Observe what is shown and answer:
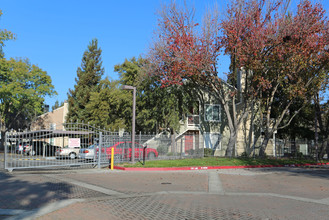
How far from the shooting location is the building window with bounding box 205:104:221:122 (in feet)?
100

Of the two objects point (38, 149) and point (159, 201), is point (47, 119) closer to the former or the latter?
point (38, 149)

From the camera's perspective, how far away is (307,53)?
21.7 meters

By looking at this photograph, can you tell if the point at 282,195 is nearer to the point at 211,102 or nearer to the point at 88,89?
the point at 211,102

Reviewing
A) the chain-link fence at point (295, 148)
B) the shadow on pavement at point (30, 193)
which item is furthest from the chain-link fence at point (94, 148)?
the chain-link fence at point (295, 148)

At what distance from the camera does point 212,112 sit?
30781mm

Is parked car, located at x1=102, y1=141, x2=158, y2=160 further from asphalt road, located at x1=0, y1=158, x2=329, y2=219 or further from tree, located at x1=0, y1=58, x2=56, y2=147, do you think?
tree, located at x1=0, y1=58, x2=56, y2=147

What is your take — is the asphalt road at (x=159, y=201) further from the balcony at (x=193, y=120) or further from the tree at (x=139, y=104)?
the balcony at (x=193, y=120)

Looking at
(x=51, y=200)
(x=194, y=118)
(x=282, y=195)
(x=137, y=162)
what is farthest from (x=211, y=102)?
(x=51, y=200)

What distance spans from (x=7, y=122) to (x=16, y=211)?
45.0 metres

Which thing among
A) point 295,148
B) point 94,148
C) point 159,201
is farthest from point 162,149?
point 159,201

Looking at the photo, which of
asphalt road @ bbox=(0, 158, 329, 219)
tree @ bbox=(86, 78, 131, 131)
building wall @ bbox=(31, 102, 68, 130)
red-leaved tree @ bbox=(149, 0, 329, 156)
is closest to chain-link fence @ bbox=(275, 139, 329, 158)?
red-leaved tree @ bbox=(149, 0, 329, 156)

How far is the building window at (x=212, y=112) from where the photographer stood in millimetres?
30597

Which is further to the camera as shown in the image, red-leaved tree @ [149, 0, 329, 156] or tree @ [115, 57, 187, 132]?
tree @ [115, 57, 187, 132]

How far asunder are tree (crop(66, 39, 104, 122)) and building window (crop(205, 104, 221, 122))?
1922 centimetres
